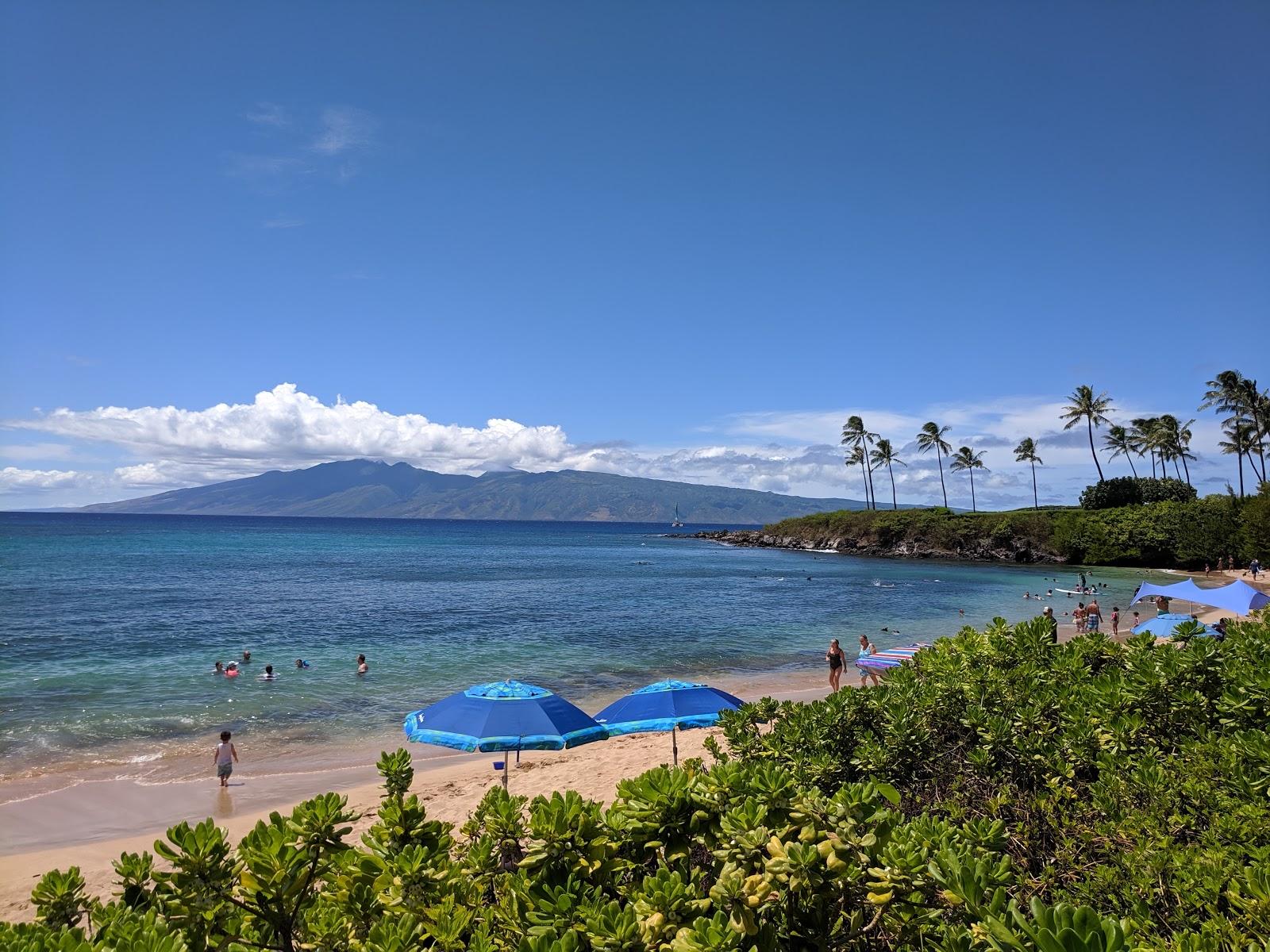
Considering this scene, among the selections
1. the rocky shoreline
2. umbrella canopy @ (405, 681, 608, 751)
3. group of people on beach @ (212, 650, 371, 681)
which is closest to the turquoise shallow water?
group of people on beach @ (212, 650, 371, 681)

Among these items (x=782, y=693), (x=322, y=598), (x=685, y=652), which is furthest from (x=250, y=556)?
(x=782, y=693)

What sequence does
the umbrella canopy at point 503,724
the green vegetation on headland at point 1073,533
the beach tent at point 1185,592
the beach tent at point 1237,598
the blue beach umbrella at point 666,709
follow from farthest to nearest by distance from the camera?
the green vegetation on headland at point 1073,533
the beach tent at point 1185,592
the beach tent at point 1237,598
the blue beach umbrella at point 666,709
the umbrella canopy at point 503,724

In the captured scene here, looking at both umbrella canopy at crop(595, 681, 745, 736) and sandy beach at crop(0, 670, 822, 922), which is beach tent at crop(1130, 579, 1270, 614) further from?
umbrella canopy at crop(595, 681, 745, 736)

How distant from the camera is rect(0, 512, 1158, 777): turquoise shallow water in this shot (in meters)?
17.9

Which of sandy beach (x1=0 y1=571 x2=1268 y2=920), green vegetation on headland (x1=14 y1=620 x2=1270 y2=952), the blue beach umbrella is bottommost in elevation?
sandy beach (x1=0 y1=571 x2=1268 y2=920)

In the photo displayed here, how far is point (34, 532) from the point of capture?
10644cm

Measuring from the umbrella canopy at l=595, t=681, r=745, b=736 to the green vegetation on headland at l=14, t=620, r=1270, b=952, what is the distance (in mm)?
5370

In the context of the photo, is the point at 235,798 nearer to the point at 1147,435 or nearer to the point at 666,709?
the point at 666,709

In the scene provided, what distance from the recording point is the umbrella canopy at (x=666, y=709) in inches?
406

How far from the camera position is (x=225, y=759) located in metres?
13.3

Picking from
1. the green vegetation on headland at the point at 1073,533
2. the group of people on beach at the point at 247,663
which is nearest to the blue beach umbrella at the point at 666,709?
the group of people on beach at the point at 247,663

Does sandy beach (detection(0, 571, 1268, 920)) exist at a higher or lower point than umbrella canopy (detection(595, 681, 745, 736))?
lower

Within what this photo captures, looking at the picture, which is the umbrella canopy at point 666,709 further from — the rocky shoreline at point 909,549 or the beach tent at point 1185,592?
the rocky shoreline at point 909,549

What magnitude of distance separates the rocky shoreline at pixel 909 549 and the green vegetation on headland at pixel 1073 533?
0.37ft
